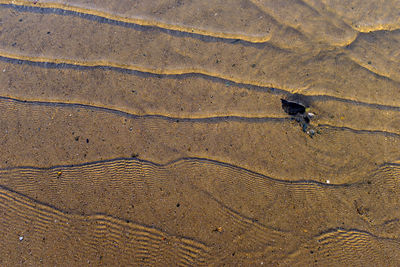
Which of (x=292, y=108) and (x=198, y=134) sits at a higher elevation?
(x=292, y=108)

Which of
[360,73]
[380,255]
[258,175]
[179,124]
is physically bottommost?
[380,255]

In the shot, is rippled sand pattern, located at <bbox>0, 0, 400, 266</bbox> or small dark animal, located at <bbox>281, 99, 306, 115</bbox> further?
small dark animal, located at <bbox>281, 99, 306, 115</bbox>

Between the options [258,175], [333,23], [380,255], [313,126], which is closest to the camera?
[380,255]

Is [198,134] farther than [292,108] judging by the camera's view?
No

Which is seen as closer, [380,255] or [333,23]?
[380,255]

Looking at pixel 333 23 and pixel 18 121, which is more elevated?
pixel 333 23

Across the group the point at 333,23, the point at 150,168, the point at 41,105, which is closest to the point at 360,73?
the point at 333,23

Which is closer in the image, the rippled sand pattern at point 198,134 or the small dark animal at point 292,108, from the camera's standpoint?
the rippled sand pattern at point 198,134

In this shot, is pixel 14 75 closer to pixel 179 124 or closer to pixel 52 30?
pixel 52 30
